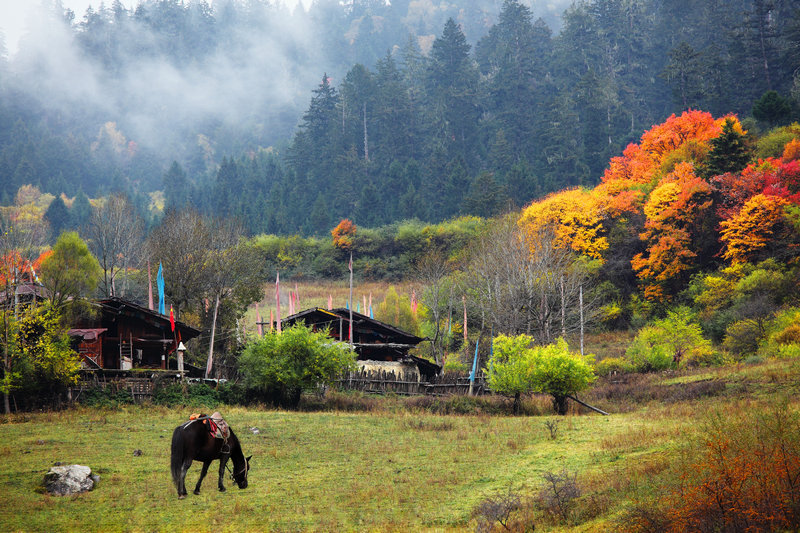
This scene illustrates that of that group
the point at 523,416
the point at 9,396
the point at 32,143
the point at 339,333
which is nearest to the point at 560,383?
the point at 523,416

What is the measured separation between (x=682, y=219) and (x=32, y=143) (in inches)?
5796

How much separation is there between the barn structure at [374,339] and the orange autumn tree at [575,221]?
22.8 m

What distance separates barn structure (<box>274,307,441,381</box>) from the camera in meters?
49.2

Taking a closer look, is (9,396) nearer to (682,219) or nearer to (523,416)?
(523,416)

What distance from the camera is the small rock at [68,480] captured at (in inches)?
717

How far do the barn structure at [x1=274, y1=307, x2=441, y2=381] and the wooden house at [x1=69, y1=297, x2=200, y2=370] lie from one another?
28.1 feet

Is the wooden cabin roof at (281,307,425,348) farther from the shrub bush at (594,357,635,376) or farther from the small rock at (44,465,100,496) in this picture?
the small rock at (44,465,100,496)

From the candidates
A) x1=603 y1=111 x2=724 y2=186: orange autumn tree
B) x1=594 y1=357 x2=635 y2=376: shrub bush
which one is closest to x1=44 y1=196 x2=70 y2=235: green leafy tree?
x1=603 y1=111 x2=724 y2=186: orange autumn tree

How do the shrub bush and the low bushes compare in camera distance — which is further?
the shrub bush

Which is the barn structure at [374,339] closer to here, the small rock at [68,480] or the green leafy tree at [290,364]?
the green leafy tree at [290,364]

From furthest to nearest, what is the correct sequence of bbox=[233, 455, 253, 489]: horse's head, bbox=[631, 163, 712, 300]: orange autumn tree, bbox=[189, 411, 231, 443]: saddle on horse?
bbox=[631, 163, 712, 300]: orange autumn tree → bbox=[233, 455, 253, 489]: horse's head → bbox=[189, 411, 231, 443]: saddle on horse

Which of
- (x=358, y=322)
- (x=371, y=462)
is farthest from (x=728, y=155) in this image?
(x=371, y=462)

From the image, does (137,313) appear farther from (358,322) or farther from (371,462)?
(371,462)

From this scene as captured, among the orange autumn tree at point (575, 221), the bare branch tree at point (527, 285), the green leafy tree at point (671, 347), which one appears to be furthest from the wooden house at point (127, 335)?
the orange autumn tree at point (575, 221)
